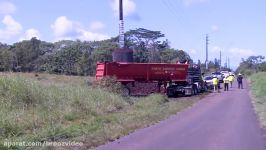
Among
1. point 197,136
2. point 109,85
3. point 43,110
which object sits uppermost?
point 109,85

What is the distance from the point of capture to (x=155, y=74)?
40.8m

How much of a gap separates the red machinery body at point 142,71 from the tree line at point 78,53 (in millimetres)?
38633

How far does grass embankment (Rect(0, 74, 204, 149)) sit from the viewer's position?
14.4m

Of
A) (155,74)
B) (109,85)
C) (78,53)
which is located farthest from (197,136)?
(78,53)

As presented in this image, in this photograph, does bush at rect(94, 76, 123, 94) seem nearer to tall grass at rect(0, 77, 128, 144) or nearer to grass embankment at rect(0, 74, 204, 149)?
grass embankment at rect(0, 74, 204, 149)

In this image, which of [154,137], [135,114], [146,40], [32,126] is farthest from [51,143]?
[146,40]

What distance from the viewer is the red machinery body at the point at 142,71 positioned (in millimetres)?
38844

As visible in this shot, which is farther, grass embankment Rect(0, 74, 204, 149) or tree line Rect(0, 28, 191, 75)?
tree line Rect(0, 28, 191, 75)

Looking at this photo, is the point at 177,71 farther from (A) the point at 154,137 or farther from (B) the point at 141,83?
(A) the point at 154,137

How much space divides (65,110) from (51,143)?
6.35 meters

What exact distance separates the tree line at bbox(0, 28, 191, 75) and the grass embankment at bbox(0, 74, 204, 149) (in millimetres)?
54380

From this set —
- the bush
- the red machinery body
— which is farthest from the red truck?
the bush

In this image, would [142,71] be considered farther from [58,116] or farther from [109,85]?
[58,116]

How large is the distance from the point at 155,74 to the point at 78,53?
187 ft
